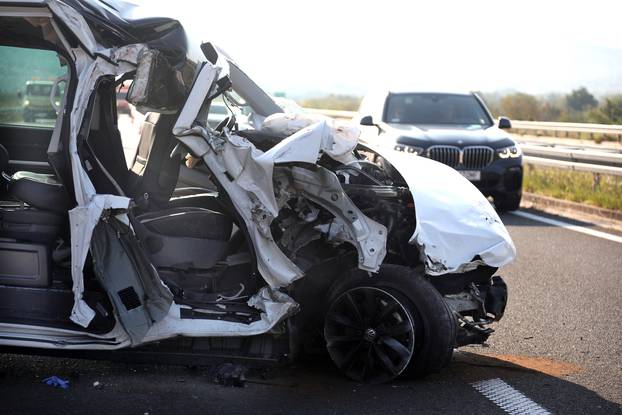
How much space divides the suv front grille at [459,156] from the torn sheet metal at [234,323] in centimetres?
826

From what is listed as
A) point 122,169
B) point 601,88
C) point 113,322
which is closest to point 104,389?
point 113,322

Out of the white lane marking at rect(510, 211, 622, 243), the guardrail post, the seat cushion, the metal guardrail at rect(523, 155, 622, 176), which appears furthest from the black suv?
the seat cushion

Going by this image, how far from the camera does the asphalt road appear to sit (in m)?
5.23

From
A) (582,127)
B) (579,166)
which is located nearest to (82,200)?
(579,166)

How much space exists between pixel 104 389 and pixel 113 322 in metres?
0.39

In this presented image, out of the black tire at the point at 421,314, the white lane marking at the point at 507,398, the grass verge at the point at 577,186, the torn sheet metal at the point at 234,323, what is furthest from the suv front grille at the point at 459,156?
the torn sheet metal at the point at 234,323

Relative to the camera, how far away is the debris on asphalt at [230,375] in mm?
5539

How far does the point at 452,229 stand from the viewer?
578cm

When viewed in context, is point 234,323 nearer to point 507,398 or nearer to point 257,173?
point 257,173

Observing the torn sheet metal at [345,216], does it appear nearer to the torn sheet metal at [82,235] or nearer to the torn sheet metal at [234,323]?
the torn sheet metal at [234,323]

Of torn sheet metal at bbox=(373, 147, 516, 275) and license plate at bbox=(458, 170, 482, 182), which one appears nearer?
torn sheet metal at bbox=(373, 147, 516, 275)

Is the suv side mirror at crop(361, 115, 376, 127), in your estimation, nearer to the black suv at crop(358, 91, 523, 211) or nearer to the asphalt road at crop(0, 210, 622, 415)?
the black suv at crop(358, 91, 523, 211)

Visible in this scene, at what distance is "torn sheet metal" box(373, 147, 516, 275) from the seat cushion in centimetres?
209

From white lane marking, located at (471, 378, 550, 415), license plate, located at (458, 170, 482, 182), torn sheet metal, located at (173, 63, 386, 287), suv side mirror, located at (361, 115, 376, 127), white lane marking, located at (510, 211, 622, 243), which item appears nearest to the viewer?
white lane marking, located at (471, 378, 550, 415)
